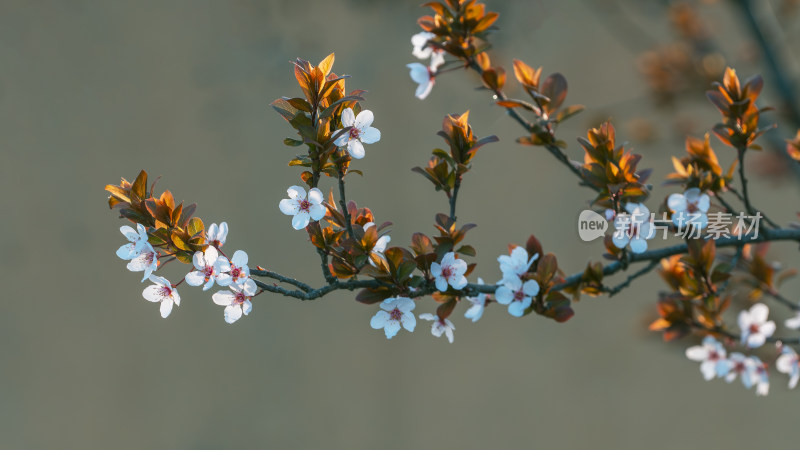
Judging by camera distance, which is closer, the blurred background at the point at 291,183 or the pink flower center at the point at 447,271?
the pink flower center at the point at 447,271

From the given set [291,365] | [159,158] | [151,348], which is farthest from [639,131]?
[151,348]

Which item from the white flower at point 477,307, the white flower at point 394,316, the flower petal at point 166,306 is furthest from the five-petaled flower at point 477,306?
the flower petal at point 166,306

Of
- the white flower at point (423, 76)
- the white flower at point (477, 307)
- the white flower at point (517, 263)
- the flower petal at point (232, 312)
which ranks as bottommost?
the flower petal at point (232, 312)

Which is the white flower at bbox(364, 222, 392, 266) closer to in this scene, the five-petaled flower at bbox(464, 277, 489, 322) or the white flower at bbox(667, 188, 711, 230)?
the five-petaled flower at bbox(464, 277, 489, 322)

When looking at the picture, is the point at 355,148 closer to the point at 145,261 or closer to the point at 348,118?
the point at 348,118

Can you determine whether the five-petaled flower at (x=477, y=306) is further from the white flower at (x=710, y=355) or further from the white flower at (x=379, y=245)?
the white flower at (x=710, y=355)

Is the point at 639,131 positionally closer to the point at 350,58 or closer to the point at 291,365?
the point at 350,58
